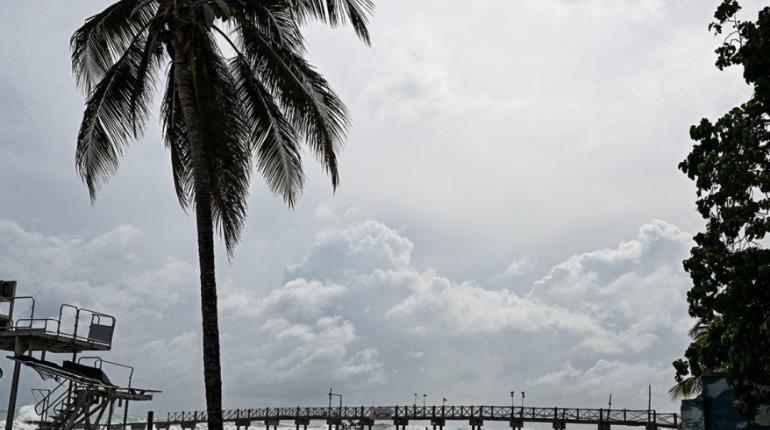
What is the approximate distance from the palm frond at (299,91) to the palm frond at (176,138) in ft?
5.96

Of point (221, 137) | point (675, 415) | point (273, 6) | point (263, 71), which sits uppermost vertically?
point (273, 6)

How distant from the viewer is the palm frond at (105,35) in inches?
695

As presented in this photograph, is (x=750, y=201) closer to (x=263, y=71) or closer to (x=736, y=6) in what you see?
(x=736, y=6)

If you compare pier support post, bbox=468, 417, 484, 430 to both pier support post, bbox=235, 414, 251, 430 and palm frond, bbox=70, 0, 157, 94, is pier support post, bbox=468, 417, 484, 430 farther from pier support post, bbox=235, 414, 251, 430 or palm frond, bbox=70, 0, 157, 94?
palm frond, bbox=70, 0, 157, 94

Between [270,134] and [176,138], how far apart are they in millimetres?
2024

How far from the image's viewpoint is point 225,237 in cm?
1825

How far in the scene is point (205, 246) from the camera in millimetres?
15477

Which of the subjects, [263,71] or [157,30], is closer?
[157,30]

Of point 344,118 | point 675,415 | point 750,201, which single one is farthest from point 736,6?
point 675,415

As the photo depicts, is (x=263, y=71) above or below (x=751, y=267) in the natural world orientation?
above

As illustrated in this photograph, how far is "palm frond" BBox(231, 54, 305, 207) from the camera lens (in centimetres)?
1869

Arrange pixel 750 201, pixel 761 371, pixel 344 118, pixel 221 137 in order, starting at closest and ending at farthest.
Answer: pixel 761 371 → pixel 750 201 → pixel 221 137 → pixel 344 118

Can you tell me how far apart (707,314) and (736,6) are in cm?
583

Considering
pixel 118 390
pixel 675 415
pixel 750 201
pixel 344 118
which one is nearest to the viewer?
pixel 750 201
